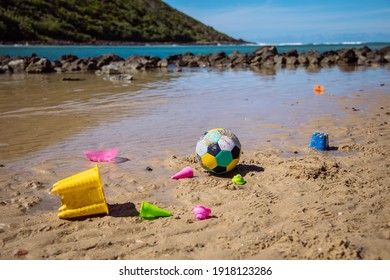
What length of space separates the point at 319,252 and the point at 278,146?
3.45m

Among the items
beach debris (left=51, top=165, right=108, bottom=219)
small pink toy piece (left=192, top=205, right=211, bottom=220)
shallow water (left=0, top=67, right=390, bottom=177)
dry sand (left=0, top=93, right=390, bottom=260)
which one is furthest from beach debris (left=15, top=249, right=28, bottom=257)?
shallow water (left=0, top=67, right=390, bottom=177)

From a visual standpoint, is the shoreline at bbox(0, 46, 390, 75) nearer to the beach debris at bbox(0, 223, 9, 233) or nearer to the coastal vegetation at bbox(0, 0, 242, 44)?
the beach debris at bbox(0, 223, 9, 233)

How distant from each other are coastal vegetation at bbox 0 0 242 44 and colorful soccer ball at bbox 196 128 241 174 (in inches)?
3590

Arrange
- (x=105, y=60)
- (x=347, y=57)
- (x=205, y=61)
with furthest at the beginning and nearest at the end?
(x=205, y=61), (x=347, y=57), (x=105, y=60)

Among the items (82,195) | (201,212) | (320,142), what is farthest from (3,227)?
(320,142)

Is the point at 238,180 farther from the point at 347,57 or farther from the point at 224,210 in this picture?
the point at 347,57

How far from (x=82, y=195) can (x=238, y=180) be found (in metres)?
2.06

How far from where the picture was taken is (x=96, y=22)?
11244 centimetres

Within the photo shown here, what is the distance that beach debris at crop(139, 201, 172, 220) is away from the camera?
150 inches

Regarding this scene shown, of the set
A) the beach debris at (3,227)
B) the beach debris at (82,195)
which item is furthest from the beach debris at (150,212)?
the beach debris at (3,227)

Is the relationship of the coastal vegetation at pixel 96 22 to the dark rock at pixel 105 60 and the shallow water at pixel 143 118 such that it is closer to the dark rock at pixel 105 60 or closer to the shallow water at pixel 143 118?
the dark rock at pixel 105 60

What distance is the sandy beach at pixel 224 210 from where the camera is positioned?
10.5 feet

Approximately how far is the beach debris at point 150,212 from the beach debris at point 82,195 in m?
0.43
